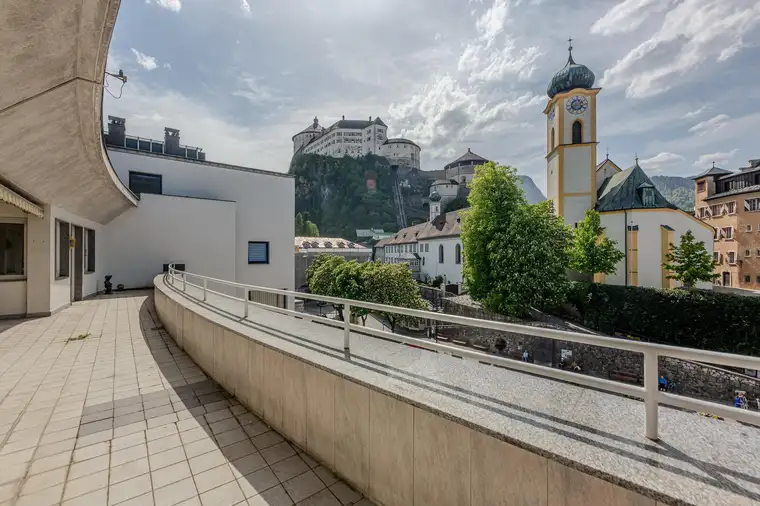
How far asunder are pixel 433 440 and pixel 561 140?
1362 inches

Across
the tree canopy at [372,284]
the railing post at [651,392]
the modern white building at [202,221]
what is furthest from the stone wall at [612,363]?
the modern white building at [202,221]

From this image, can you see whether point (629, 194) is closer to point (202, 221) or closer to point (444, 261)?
point (444, 261)

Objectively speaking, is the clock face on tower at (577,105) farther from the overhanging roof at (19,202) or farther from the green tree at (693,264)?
the overhanging roof at (19,202)

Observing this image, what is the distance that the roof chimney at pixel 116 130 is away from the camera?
1905 cm

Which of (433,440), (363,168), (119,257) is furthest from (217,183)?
(363,168)

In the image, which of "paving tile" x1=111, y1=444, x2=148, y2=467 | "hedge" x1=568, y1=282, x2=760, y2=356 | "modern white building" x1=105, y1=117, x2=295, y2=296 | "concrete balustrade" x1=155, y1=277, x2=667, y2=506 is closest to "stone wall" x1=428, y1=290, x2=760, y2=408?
"hedge" x1=568, y1=282, x2=760, y2=356

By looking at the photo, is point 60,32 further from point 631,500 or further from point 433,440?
point 631,500

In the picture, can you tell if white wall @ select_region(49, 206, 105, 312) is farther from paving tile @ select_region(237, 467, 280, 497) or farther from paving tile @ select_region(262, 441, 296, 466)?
paving tile @ select_region(237, 467, 280, 497)

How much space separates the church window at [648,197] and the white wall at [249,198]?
1087 inches

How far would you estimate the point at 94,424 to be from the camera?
3.20m

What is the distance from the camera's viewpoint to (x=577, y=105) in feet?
97.5

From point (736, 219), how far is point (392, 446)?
49941 mm

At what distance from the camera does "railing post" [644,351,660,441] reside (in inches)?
60.2

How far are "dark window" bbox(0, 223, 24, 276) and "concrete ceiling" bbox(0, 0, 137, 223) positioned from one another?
1162mm
